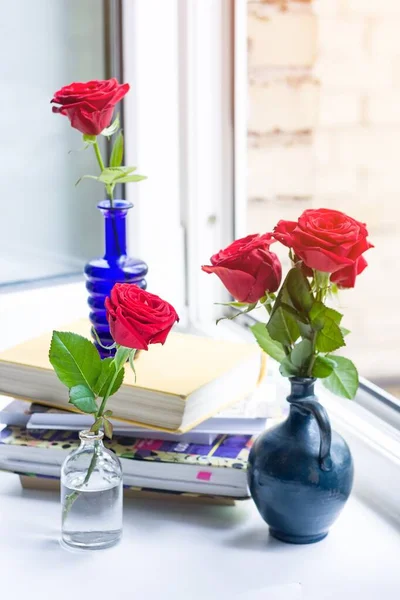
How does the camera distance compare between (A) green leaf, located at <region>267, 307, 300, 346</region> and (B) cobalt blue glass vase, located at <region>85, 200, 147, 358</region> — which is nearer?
(A) green leaf, located at <region>267, 307, 300, 346</region>

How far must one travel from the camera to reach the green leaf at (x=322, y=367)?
2.56 feet

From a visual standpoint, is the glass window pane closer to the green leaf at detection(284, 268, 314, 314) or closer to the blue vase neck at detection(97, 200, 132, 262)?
the blue vase neck at detection(97, 200, 132, 262)

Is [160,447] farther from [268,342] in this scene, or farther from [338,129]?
[338,129]

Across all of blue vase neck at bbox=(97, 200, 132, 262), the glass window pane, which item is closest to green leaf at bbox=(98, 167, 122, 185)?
blue vase neck at bbox=(97, 200, 132, 262)

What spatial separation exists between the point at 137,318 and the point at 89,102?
0.26m

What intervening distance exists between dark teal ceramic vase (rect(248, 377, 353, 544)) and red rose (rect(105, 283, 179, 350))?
0.14 m

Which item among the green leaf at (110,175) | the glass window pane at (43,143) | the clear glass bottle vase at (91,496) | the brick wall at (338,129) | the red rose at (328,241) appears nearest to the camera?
the red rose at (328,241)

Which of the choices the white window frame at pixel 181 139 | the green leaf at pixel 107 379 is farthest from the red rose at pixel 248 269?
the white window frame at pixel 181 139

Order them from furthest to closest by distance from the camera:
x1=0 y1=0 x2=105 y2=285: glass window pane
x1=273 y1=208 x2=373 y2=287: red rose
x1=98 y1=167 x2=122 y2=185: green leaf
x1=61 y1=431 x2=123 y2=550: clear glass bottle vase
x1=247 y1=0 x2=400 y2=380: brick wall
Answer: x1=247 y1=0 x2=400 y2=380: brick wall
x1=0 y1=0 x2=105 y2=285: glass window pane
x1=98 y1=167 x2=122 y2=185: green leaf
x1=61 y1=431 x2=123 y2=550: clear glass bottle vase
x1=273 y1=208 x2=373 y2=287: red rose

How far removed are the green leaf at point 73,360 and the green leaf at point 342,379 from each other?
8.1 inches

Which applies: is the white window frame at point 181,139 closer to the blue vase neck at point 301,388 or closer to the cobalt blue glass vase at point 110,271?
the cobalt blue glass vase at point 110,271

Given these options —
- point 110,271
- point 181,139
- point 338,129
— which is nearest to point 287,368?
point 110,271

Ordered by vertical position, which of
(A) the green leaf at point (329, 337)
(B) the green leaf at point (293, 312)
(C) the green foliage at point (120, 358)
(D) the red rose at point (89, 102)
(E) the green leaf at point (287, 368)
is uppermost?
(D) the red rose at point (89, 102)

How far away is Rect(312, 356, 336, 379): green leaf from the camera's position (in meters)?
0.78
